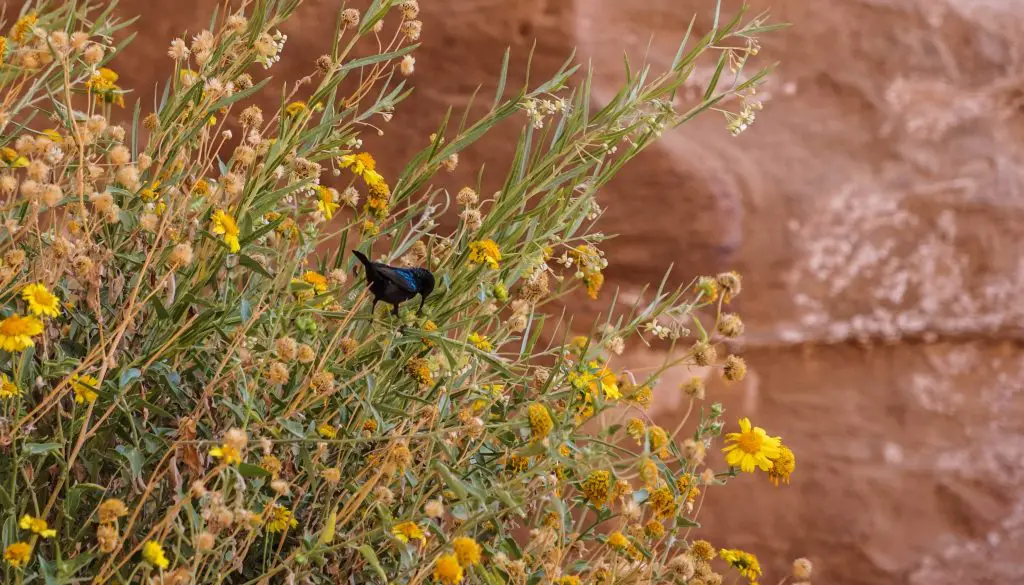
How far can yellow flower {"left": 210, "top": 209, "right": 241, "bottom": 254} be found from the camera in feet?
3.54

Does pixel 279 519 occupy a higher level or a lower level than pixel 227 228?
lower

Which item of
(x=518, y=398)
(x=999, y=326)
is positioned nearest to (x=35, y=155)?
(x=518, y=398)

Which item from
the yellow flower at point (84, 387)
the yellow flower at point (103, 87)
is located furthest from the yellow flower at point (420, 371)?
the yellow flower at point (103, 87)

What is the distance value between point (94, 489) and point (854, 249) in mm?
1704

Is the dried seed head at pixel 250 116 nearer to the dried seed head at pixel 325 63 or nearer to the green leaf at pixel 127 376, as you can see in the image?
the dried seed head at pixel 325 63

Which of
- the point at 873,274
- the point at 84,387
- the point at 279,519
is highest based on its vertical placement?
the point at 84,387

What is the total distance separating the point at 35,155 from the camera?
115cm

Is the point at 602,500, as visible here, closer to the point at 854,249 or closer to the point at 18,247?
the point at 18,247

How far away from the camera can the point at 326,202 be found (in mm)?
1275

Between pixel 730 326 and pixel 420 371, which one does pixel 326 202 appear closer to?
pixel 420 371

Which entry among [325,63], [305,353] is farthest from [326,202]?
[305,353]

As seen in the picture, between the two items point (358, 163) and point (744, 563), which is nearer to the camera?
point (358, 163)

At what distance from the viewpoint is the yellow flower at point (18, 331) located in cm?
100

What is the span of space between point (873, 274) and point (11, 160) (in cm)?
174
